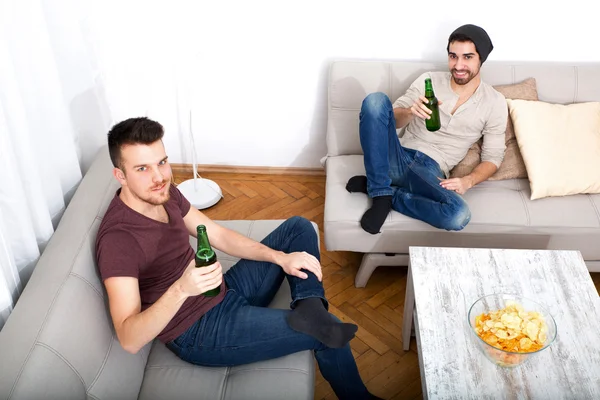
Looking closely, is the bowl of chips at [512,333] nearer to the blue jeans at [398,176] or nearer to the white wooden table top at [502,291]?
the white wooden table top at [502,291]

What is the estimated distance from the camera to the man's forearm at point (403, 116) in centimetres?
289

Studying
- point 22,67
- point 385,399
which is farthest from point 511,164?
point 22,67

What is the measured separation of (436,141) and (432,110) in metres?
0.22

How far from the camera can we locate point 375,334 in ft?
9.02

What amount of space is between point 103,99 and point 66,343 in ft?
4.49

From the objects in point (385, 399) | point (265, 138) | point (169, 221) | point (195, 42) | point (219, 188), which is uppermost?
point (195, 42)

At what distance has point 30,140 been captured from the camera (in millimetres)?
2066

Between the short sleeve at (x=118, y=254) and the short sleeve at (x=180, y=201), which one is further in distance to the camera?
the short sleeve at (x=180, y=201)

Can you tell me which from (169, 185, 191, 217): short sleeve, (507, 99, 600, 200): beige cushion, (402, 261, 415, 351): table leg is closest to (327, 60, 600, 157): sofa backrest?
(507, 99, 600, 200): beige cushion

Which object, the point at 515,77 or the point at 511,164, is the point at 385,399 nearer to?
the point at 511,164

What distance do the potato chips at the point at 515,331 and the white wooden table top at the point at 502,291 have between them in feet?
0.31

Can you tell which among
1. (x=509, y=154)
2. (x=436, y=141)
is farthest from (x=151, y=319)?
(x=509, y=154)

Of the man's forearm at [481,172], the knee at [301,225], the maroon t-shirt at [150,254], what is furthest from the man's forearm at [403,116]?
the maroon t-shirt at [150,254]

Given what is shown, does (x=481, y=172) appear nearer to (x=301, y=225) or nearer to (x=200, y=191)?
(x=301, y=225)
